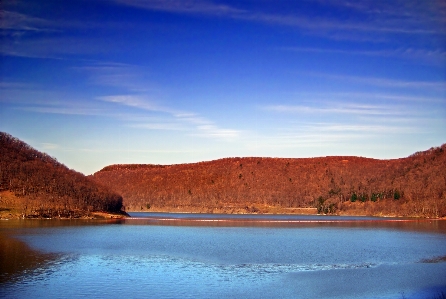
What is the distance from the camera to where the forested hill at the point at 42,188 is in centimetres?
11625

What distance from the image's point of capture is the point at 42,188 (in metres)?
125

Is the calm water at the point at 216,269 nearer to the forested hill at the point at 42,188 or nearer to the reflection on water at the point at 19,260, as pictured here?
the reflection on water at the point at 19,260

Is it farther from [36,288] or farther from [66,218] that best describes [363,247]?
[66,218]

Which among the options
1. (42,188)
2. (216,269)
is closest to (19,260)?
(216,269)

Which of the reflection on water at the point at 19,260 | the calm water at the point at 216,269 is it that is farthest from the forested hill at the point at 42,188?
the reflection on water at the point at 19,260

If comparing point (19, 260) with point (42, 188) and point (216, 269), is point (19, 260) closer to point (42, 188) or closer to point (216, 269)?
point (216, 269)

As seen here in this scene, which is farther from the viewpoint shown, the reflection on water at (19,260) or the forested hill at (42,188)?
the forested hill at (42,188)

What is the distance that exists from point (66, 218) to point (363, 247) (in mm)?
82015

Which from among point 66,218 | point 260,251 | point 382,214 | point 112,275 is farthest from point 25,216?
point 382,214

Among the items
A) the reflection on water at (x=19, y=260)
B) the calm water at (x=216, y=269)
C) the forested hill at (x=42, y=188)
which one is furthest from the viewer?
the forested hill at (x=42, y=188)

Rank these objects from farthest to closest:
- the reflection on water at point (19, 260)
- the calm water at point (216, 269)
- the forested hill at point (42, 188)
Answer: the forested hill at point (42, 188), the reflection on water at point (19, 260), the calm water at point (216, 269)

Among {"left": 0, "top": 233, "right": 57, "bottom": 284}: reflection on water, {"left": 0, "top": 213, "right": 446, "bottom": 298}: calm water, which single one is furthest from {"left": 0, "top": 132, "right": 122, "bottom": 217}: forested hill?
{"left": 0, "top": 233, "right": 57, "bottom": 284}: reflection on water

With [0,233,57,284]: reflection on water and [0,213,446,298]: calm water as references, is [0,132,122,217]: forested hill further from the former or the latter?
[0,233,57,284]: reflection on water

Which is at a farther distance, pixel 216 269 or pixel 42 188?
pixel 42 188
